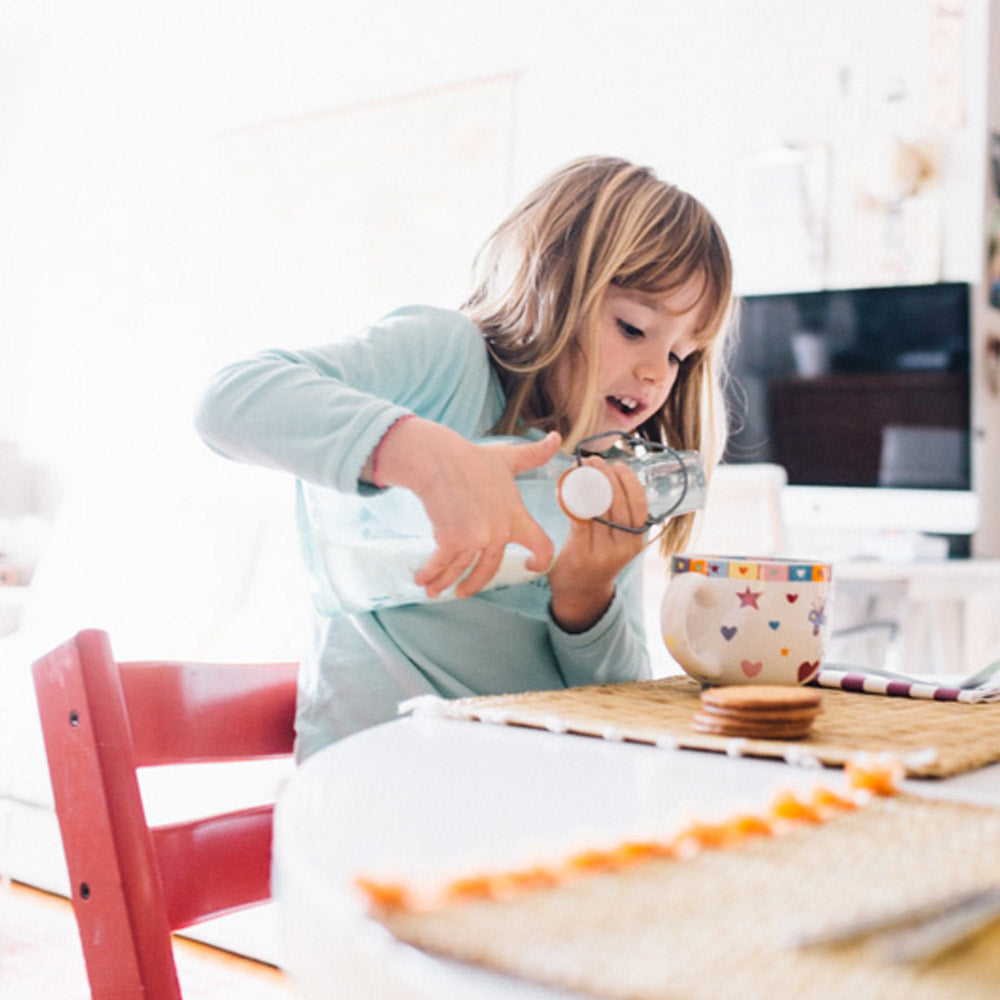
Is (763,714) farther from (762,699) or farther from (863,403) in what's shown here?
(863,403)

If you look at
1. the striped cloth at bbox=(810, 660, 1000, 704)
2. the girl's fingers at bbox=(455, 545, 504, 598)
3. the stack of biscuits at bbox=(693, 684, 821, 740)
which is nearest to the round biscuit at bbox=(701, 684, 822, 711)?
the stack of biscuits at bbox=(693, 684, 821, 740)

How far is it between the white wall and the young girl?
2555mm

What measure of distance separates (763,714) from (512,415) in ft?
1.60

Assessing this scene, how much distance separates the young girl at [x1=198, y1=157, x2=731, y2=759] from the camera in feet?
1.76

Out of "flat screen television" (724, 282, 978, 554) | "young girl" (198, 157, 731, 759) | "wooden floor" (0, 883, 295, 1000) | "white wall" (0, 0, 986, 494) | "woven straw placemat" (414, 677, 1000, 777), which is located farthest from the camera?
"white wall" (0, 0, 986, 494)

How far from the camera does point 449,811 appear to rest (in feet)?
1.07

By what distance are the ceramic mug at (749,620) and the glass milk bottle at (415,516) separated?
0.19 ft

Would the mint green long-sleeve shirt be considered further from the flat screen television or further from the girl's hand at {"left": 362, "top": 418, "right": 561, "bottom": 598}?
the flat screen television

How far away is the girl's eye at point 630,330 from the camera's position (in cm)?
92

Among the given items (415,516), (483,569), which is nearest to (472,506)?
(483,569)

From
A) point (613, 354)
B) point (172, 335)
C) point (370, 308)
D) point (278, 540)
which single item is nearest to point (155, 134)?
point (172, 335)

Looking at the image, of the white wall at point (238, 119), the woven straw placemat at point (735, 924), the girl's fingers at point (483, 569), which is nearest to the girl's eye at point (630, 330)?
the girl's fingers at point (483, 569)

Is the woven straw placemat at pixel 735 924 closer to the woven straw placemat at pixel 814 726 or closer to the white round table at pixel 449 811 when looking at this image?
the white round table at pixel 449 811

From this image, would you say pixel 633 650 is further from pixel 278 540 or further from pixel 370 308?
pixel 370 308
